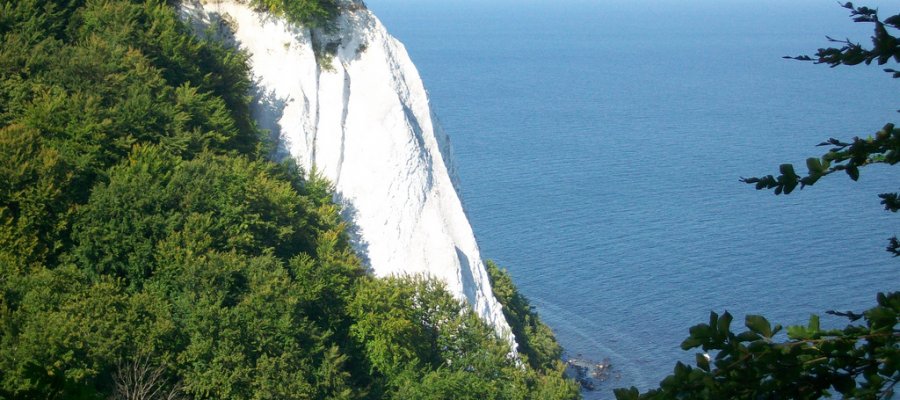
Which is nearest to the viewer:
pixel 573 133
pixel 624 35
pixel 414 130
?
pixel 414 130

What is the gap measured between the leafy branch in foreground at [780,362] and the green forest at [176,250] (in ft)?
58.5

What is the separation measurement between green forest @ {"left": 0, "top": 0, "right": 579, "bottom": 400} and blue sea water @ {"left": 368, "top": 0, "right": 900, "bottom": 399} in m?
18.8

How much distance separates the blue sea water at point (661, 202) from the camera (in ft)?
167

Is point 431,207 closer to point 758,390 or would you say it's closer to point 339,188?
point 339,188

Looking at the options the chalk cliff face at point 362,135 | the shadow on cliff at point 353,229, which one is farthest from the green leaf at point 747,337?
the chalk cliff face at point 362,135

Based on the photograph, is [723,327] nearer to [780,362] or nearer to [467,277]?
[780,362]

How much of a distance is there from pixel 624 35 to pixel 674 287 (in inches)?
5792

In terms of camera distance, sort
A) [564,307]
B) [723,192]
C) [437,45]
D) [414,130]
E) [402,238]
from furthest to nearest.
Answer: [437,45], [723,192], [564,307], [414,130], [402,238]

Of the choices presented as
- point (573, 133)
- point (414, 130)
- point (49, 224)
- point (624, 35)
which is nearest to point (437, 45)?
point (624, 35)

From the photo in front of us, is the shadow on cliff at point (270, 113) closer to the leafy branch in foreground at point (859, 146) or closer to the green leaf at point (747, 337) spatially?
the leafy branch in foreground at point (859, 146)

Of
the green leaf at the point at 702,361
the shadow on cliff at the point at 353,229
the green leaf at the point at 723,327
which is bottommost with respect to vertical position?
the shadow on cliff at the point at 353,229

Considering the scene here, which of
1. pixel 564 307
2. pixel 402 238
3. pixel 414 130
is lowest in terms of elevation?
pixel 564 307

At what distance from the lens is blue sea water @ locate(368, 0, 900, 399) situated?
50.9m

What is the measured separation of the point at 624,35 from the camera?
194625 millimetres
